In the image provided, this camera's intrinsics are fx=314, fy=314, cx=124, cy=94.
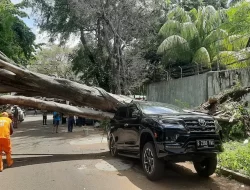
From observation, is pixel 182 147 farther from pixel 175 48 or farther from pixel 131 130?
pixel 175 48

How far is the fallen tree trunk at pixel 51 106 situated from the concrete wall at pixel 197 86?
16.3 feet

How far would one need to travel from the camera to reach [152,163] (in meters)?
7.07

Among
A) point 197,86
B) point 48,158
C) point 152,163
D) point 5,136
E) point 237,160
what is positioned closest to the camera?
point 152,163

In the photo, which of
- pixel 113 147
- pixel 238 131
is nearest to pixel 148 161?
pixel 113 147

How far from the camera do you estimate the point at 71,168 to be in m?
8.73

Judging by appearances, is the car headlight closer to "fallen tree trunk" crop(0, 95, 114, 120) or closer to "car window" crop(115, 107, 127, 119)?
"car window" crop(115, 107, 127, 119)

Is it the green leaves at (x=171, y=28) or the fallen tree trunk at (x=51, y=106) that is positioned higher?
the green leaves at (x=171, y=28)

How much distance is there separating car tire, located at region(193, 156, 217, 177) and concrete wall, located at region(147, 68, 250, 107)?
7.19m

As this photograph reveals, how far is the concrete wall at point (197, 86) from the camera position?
14.3 m

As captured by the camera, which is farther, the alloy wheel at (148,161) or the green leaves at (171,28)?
the green leaves at (171,28)

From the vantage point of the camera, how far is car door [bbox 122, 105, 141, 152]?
26.4 ft

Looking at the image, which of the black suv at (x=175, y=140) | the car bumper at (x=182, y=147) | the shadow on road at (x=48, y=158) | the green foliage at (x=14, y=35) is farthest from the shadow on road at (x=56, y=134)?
the car bumper at (x=182, y=147)

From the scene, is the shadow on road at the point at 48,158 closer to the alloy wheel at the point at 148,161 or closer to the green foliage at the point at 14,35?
the alloy wheel at the point at 148,161

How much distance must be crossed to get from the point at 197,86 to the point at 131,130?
395 inches
